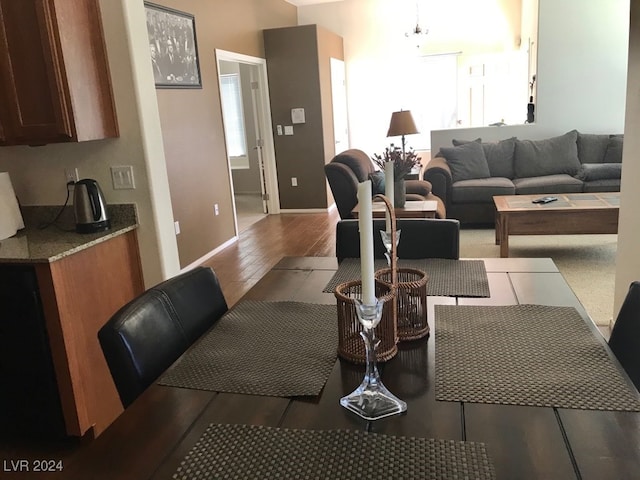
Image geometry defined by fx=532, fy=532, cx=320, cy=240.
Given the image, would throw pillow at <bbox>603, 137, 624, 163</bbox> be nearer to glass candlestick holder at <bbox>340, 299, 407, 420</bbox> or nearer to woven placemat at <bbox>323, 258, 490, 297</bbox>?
woven placemat at <bbox>323, 258, 490, 297</bbox>

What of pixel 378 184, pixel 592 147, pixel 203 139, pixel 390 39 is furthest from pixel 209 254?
pixel 390 39

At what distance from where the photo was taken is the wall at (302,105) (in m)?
6.60

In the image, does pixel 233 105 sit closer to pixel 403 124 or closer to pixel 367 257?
A: pixel 403 124

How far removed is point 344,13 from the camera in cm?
790

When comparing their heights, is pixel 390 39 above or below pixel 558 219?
above

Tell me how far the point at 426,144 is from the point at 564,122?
2.28 meters

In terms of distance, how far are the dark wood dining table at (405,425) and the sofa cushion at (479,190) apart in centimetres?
437

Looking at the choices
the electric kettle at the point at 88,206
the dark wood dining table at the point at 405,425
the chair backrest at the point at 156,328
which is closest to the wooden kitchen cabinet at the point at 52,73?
the electric kettle at the point at 88,206

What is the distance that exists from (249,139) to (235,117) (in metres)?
0.42

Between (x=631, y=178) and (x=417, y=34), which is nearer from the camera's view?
(x=631, y=178)

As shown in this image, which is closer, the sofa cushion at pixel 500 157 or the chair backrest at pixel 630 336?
the chair backrest at pixel 630 336

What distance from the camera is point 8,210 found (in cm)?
245

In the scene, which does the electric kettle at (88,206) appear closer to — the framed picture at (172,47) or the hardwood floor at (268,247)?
the hardwood floor at (268,247)

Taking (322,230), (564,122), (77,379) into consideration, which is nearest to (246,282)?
(322,230)
